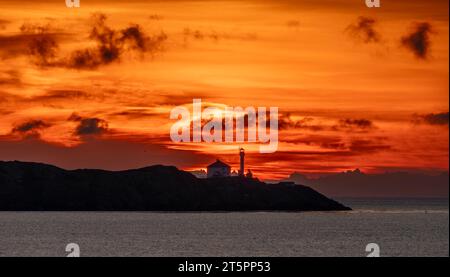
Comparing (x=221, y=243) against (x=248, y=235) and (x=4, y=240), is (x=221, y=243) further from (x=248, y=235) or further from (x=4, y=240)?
(x=4, y=240)

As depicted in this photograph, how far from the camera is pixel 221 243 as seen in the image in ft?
464
